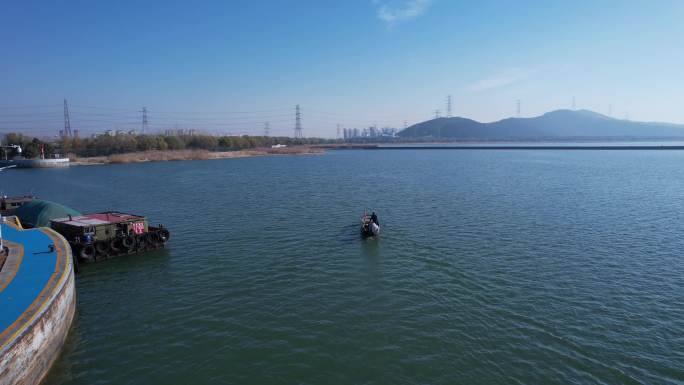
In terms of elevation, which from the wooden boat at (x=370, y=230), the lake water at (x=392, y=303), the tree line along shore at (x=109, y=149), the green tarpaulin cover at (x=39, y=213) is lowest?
the lake water at (x=392, y=303)

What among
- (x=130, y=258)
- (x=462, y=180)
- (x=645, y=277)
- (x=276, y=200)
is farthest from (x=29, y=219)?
(x=462, y=180)

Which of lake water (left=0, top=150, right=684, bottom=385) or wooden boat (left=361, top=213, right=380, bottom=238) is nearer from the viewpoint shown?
lake water (left=0, top=150, right=684, bottom=385)

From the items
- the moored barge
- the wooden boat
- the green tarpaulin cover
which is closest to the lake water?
the wooden boat

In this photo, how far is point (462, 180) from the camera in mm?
84500

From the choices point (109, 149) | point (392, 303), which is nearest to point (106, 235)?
point (392, 303)

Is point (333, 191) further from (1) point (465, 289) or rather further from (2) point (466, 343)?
(2) point (466, 343)

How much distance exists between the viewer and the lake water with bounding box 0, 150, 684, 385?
16.8 metres

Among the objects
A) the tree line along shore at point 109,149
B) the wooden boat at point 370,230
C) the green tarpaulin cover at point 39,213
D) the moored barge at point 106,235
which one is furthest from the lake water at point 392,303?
the tree line along shore at point 109,149

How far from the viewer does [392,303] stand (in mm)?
22734

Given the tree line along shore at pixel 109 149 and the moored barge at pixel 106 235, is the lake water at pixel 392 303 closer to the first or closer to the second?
the moored barge at pixel 106 235

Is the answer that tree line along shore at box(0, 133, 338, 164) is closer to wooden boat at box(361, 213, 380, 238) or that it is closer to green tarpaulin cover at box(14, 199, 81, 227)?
green tarpaulin cover at box(14, 199, 81, 227)

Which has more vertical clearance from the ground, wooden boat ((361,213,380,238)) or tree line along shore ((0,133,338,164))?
tree line along shore ((0,133,338,164))

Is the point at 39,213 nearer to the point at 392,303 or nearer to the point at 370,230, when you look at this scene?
the point at 370,230

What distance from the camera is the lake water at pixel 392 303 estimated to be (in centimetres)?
1680
